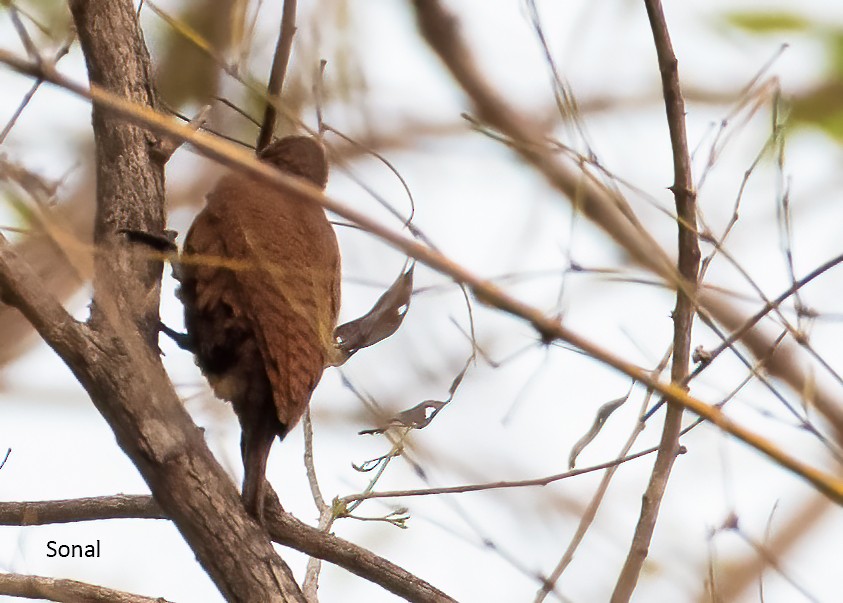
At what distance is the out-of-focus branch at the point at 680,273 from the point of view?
88.2 inches

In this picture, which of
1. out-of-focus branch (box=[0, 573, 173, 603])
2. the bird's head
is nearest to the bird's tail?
out-of-focus branch (box=[0, 573, 173, 603])

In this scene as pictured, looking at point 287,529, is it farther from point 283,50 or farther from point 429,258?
point 429,258

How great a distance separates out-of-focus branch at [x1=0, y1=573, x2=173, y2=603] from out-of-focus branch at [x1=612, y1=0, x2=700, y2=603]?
5.23 feet

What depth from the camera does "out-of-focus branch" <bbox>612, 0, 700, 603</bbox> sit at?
224cm

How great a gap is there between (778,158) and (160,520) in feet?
6.49

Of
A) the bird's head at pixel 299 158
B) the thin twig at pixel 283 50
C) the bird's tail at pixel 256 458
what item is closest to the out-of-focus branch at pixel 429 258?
the thin twig at pixel 283 50

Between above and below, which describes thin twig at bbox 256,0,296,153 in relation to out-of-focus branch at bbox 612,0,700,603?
above

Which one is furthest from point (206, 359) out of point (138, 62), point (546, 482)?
point (546, 482)

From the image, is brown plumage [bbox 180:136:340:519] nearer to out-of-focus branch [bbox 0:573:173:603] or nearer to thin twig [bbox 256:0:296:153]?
thin twig [bbox 256:0:296:153]

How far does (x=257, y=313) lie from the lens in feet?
9.57

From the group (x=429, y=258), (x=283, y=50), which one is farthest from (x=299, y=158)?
(x=429, y=258)

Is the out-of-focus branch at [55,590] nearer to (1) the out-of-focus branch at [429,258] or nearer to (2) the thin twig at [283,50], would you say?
(2) the thin twig at [283,50]

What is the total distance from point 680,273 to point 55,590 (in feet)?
6.30

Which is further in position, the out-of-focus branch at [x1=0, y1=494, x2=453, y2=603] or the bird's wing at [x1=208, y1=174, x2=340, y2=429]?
the out-of-focus branch at [x1=0, y1=494, x2=453, y2=603]
